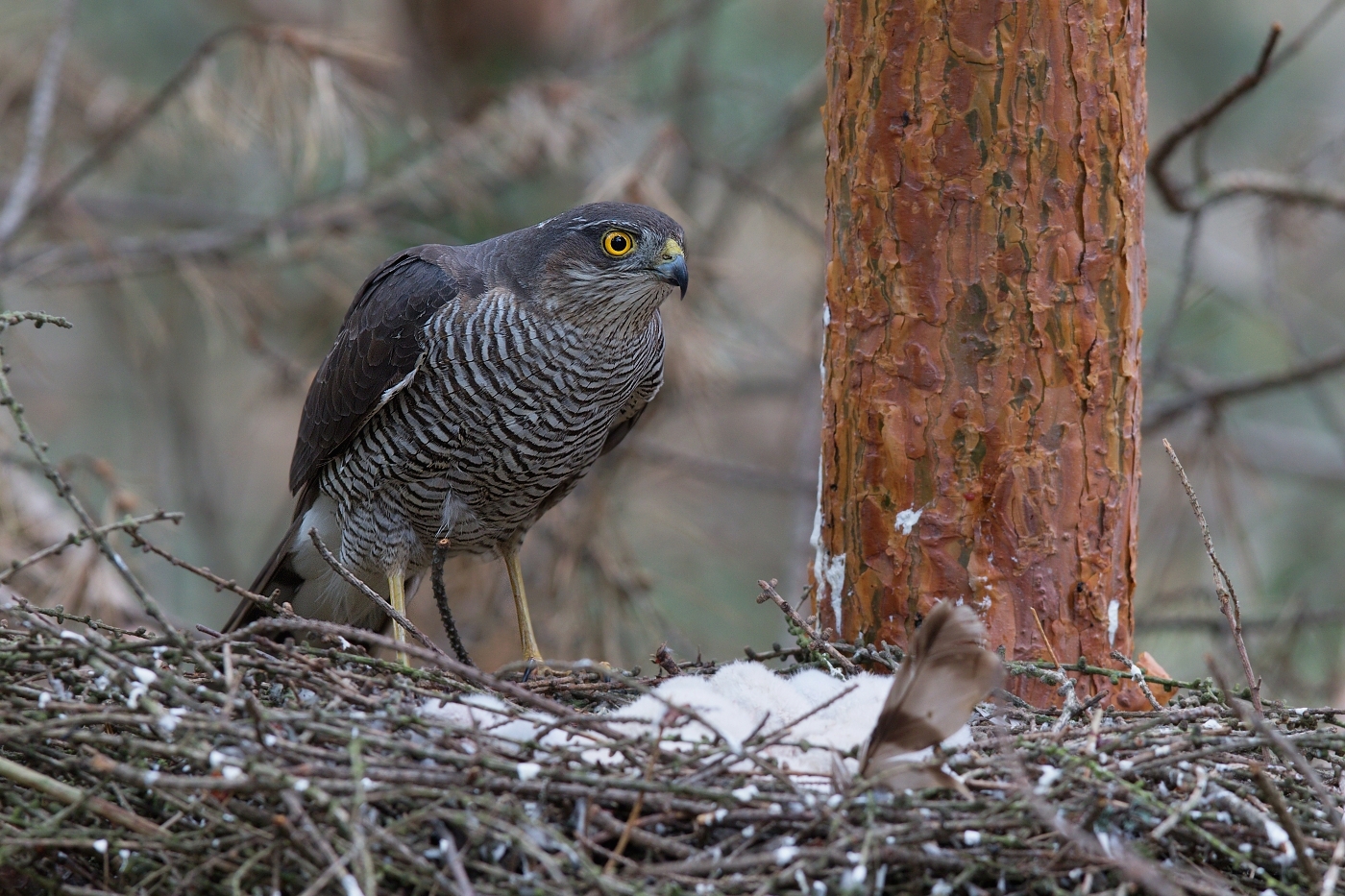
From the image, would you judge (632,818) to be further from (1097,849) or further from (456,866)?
(1097,849)

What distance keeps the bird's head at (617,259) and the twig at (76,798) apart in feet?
5.61

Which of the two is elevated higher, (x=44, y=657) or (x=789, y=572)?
(x=789, y=572)

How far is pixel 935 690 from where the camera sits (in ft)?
6.16

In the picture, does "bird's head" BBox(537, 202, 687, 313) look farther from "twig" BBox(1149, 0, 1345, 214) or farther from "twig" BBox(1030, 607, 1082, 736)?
"twig" BBox(1149, 0, 1345, 214)

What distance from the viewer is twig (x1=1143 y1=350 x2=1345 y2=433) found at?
153 inches

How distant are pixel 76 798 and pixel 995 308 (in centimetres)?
178

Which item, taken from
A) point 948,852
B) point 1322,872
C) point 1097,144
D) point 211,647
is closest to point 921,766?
point 948,852

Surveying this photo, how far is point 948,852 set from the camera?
5.67 feet

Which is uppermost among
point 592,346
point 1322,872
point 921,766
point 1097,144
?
point 1097,144

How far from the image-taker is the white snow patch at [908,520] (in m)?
2.51

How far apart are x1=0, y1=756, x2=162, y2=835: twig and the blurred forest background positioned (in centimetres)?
163

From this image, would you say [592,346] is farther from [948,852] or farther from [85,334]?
[85,334]

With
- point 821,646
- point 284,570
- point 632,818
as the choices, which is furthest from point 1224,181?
point 284,570

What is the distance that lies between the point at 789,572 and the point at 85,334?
23.9 ft
